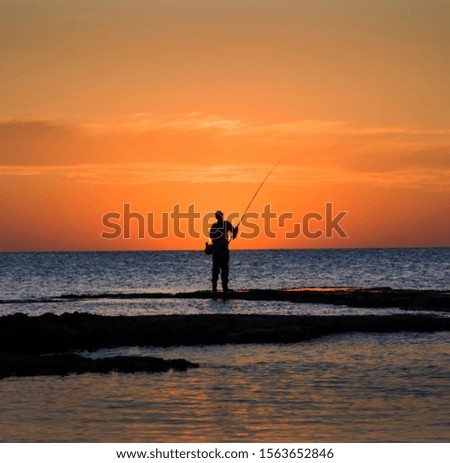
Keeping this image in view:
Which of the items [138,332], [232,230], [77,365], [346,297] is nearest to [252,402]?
[77,365]

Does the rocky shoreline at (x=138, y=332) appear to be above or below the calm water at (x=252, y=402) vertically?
above

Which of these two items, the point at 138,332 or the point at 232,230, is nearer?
the point at 138,332

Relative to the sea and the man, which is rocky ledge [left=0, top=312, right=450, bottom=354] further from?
the man

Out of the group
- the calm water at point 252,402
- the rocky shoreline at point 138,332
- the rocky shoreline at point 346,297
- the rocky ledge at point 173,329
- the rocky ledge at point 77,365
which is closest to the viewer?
the calm water at point 252,402

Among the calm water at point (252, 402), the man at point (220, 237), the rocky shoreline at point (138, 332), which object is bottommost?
the calm water at point (252, 402)

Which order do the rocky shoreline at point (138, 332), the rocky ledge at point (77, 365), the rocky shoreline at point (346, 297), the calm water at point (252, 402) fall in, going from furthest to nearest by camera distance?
the rocky shoreline at point (346, 297)
the rocky shoreline at point (138, 332)
the rocky ledge at point (77, 365)
the calm water at point (252, 402)

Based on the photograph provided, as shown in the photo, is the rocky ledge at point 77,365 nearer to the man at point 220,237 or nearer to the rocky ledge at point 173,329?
the rocky ledge at point 173,329

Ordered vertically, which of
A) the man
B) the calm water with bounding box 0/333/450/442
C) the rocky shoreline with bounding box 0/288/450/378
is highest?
the man

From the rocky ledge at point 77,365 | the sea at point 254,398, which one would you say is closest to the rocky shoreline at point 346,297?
the sea at point 254,398

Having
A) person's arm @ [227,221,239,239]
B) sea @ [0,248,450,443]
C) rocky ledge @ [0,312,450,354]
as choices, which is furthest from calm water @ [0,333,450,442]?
person's arm @ [227,221,239,239]

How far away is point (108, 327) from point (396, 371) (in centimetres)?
821

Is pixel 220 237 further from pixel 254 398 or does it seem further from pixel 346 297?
pixel 254 398

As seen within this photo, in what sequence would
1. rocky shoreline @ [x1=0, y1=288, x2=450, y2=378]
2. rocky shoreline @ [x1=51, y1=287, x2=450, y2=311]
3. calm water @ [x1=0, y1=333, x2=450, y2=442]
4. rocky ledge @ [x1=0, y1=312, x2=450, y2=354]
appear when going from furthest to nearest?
1. rocky shoreline @ [x1=51, y1=287, x2=450, y2=311]
2. rocky ledge @ [x1=0, y1=312, x2=450, y2=354]
3. rocky shoreline @ [x1=0, y1=288, x2=450, y2=378]
4. calm water @ [x1=0, y1=333, x2=450, y2=442]

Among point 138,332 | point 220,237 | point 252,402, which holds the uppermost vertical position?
point 220,237
